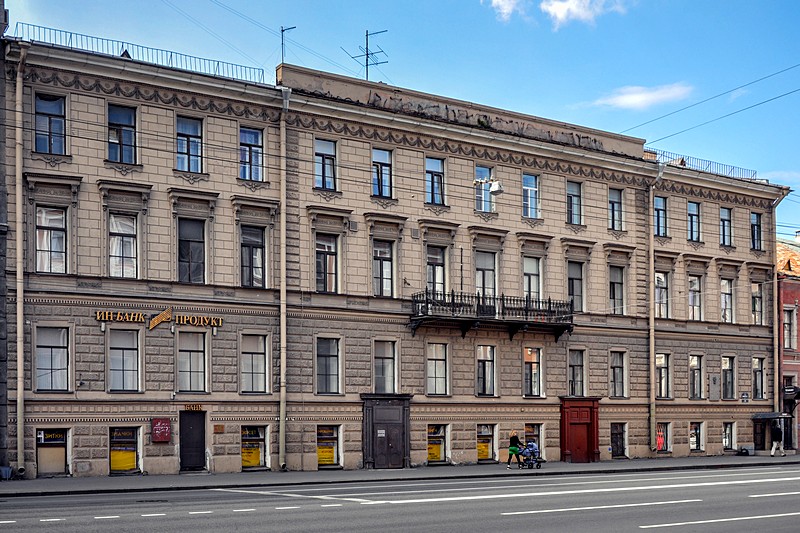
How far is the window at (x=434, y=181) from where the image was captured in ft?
134

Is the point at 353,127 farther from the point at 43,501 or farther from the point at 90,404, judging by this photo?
the point at 43,501

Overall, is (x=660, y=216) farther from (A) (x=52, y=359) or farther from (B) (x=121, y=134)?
(A) (x=52, y=359)

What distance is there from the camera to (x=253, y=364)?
3631cm

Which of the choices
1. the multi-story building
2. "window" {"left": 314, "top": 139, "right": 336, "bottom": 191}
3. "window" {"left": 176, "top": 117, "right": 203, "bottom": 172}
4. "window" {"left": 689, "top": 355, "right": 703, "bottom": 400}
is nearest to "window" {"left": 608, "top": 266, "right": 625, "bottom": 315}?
the multi-story building

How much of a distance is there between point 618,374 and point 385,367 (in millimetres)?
12127

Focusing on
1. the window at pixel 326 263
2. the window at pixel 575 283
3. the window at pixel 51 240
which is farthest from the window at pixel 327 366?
the window at pixel 575 283

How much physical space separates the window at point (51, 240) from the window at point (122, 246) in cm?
142

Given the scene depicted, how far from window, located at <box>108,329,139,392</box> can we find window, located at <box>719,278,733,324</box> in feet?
94.1

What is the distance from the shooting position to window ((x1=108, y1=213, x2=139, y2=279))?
33.6 metres

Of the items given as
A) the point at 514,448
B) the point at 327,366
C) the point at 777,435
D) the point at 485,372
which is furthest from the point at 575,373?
the point at 777,435

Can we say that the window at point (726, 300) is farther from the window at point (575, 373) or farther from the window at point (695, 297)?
the window at point (575, 373)

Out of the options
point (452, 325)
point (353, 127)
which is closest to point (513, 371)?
point (452, 325)

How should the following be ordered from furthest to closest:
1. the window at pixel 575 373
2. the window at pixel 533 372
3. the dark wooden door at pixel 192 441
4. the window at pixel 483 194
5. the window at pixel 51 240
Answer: the window at pixel 575 373 < the window at pixel 533 372 < the window at pixel 483 194 < the dark wooden door at pixel 192 441 < the window at pixel 51 240

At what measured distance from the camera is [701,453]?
4947cm
